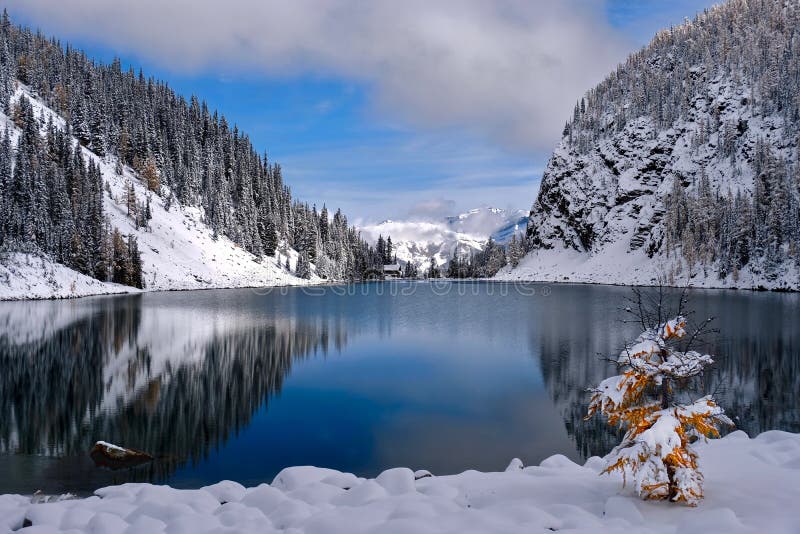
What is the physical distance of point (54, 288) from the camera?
6278cm

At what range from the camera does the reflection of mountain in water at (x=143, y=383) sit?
14.1 metres

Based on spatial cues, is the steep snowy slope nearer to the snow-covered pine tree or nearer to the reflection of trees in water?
the reflection of trees in water

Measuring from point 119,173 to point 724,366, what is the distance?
11155 centimetres

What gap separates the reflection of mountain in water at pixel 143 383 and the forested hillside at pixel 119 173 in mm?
42885

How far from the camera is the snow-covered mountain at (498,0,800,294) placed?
88.1m

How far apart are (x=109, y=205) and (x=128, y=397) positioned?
85306 mm

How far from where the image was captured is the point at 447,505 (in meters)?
7.74

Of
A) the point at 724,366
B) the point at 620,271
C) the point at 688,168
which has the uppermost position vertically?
the point at 688,168

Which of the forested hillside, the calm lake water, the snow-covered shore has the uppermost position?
the forested hillside

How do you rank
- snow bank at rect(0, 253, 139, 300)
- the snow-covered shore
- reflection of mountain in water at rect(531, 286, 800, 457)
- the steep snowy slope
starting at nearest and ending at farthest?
the snow-covered shore
reflection of mountain in water at rect(531, 286, 800, 457)
snow bank at rect(0, 253, 139, 300)
the steep snowy slope

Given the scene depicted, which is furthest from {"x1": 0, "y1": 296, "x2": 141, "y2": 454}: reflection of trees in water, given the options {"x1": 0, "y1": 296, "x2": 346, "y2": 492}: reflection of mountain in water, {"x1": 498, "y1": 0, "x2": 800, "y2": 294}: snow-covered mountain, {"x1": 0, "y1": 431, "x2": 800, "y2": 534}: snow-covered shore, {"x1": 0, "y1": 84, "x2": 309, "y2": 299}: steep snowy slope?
{"x1": 498, "y1": 0, "x2": 800, "y2": 294}: snow-covered mountain

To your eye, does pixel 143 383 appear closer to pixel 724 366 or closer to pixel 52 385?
pixel 52 385

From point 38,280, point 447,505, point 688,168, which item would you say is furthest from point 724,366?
point 688,168

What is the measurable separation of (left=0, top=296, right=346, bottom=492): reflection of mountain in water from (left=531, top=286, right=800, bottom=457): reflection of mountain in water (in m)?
12.3
